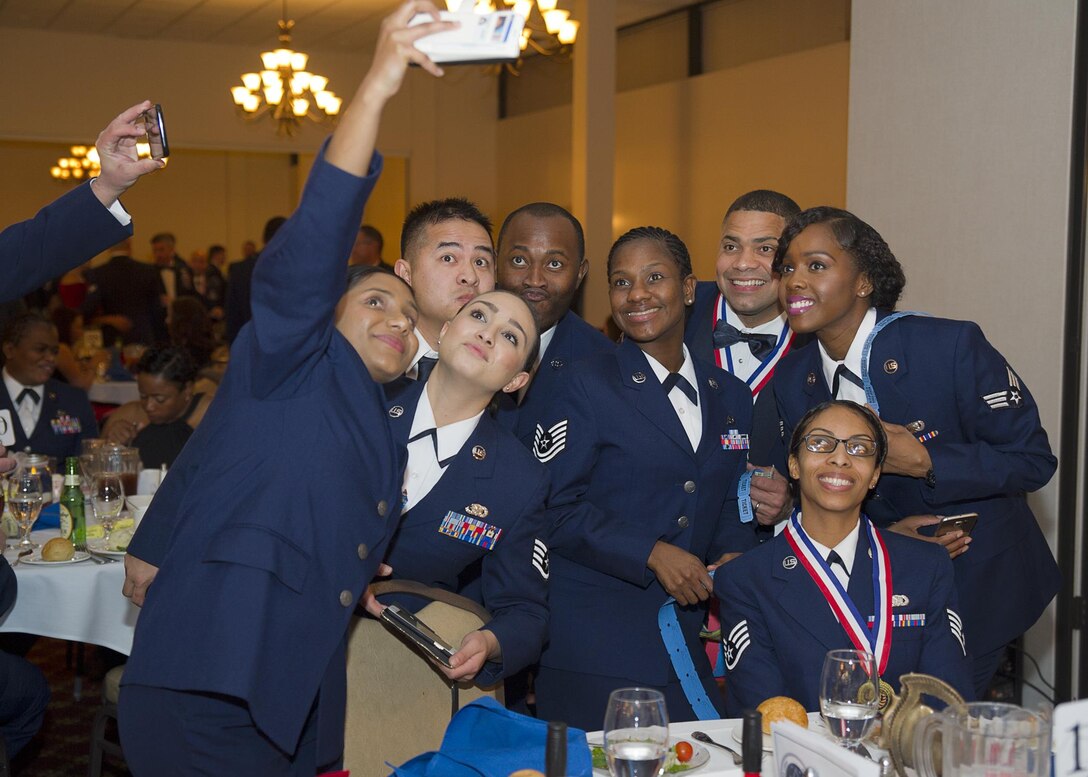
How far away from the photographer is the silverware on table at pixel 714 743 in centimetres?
203

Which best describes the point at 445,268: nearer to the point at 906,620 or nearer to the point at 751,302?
the point at 751,302

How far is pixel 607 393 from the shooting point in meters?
3.04

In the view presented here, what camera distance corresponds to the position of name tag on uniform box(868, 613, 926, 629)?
101 inches

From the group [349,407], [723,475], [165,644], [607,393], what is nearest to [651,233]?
[607,393]

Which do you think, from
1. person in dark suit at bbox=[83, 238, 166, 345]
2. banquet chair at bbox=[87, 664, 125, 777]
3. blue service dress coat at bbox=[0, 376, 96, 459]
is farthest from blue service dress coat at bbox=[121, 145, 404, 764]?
person in dark suit at bbox=[83, 238, 166, 345]

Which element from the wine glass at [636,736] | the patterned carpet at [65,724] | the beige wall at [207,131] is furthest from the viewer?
the beige wall at [207,131]

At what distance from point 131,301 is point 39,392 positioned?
454cm

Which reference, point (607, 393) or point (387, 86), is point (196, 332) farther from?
point (387, 86)

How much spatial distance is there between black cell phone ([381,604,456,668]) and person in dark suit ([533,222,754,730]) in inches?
28.7

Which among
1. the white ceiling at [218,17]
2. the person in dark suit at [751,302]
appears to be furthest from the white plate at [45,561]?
the white ceiling at [218,17]

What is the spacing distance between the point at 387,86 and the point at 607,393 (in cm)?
143

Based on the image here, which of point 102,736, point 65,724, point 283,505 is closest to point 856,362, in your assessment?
point 283,505

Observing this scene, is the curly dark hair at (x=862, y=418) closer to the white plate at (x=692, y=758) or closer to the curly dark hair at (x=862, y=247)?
the curly dark hair at (x=862, y=247)

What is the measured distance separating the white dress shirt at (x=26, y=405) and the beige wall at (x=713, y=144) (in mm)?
5521
